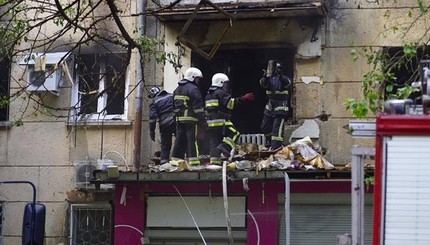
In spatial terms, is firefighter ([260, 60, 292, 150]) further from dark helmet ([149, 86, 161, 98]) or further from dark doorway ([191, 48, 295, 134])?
dark helmet ([149, 86, 161, 98])

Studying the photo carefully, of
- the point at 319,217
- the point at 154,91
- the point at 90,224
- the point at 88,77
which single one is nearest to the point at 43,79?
the point at 88,77

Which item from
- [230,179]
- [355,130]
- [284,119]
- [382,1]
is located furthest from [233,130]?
[355,130]

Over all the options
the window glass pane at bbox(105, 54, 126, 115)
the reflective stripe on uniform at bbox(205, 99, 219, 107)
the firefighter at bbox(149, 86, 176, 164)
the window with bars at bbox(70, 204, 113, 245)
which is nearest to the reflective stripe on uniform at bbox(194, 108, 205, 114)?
the reflective stripe on uniform at bbox(205, 99, 219, 107)

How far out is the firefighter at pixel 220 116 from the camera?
13031 mm

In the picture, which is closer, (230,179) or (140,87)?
(230,179)

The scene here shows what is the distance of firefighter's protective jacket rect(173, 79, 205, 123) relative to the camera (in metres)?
13.1

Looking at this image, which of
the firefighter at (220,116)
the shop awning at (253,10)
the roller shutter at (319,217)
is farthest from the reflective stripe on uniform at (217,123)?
the roller shutter at (319,217)

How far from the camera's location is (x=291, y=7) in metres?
13.0

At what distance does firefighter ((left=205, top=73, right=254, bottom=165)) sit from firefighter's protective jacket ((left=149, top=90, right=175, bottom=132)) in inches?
23.2

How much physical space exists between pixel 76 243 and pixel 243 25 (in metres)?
4.50

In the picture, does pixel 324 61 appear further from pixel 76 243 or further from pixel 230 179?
pixel 76 243

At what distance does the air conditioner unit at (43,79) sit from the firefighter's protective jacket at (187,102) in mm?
2258

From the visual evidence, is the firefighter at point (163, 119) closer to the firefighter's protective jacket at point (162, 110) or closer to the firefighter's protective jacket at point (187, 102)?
the firefighter's protective jacket at point (162, 110)

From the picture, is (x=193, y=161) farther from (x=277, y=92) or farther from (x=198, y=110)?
(x=277, y=92)
